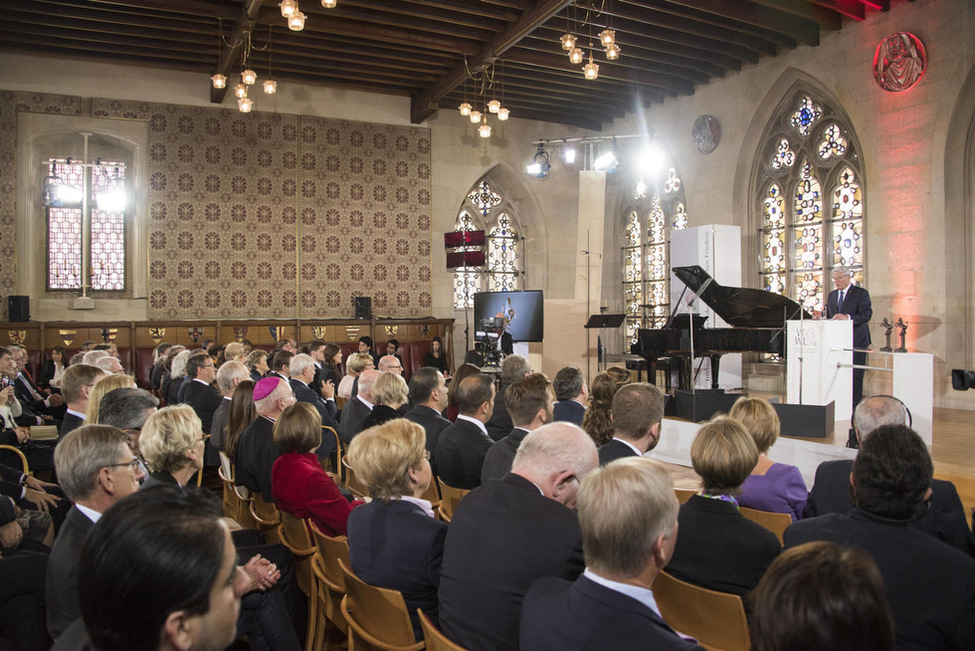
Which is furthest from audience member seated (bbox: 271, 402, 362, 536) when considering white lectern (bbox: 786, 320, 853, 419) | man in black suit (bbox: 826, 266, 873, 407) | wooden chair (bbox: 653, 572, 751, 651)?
man in black suit (bbox: 826, 266, 873, 407)

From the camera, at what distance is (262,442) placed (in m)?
3.76

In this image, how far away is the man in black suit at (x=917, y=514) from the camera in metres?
2.45

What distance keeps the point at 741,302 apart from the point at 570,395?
4.05m

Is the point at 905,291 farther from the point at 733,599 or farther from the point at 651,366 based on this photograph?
the point at 733,599

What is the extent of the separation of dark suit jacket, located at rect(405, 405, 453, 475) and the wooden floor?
200 cm

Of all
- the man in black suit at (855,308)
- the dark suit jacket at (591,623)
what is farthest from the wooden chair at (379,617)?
the man in black suit at (855,308)

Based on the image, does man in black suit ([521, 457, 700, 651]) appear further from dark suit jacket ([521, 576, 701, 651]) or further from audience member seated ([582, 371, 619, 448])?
audience member seated ([582, 371, 619, 448])

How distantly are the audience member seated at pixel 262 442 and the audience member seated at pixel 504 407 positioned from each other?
1.25 meters

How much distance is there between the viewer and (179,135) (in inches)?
478

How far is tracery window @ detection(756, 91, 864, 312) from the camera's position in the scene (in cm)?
1026

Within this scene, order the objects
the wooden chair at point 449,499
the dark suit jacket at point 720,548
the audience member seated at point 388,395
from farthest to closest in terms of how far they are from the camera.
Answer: the audience member seated at point 388,395
the wooden chair at point 449,499
the dark suit jacket at point 720,548

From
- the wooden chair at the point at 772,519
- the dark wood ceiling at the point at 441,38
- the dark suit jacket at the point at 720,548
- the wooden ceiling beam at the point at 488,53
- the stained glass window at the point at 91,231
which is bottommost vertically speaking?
the wooden chair at the point at 772,519

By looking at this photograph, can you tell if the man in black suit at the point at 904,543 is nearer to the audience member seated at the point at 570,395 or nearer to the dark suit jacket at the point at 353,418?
the audience member seated at the point at 570,395

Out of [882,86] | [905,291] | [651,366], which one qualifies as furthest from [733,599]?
[882,86]
